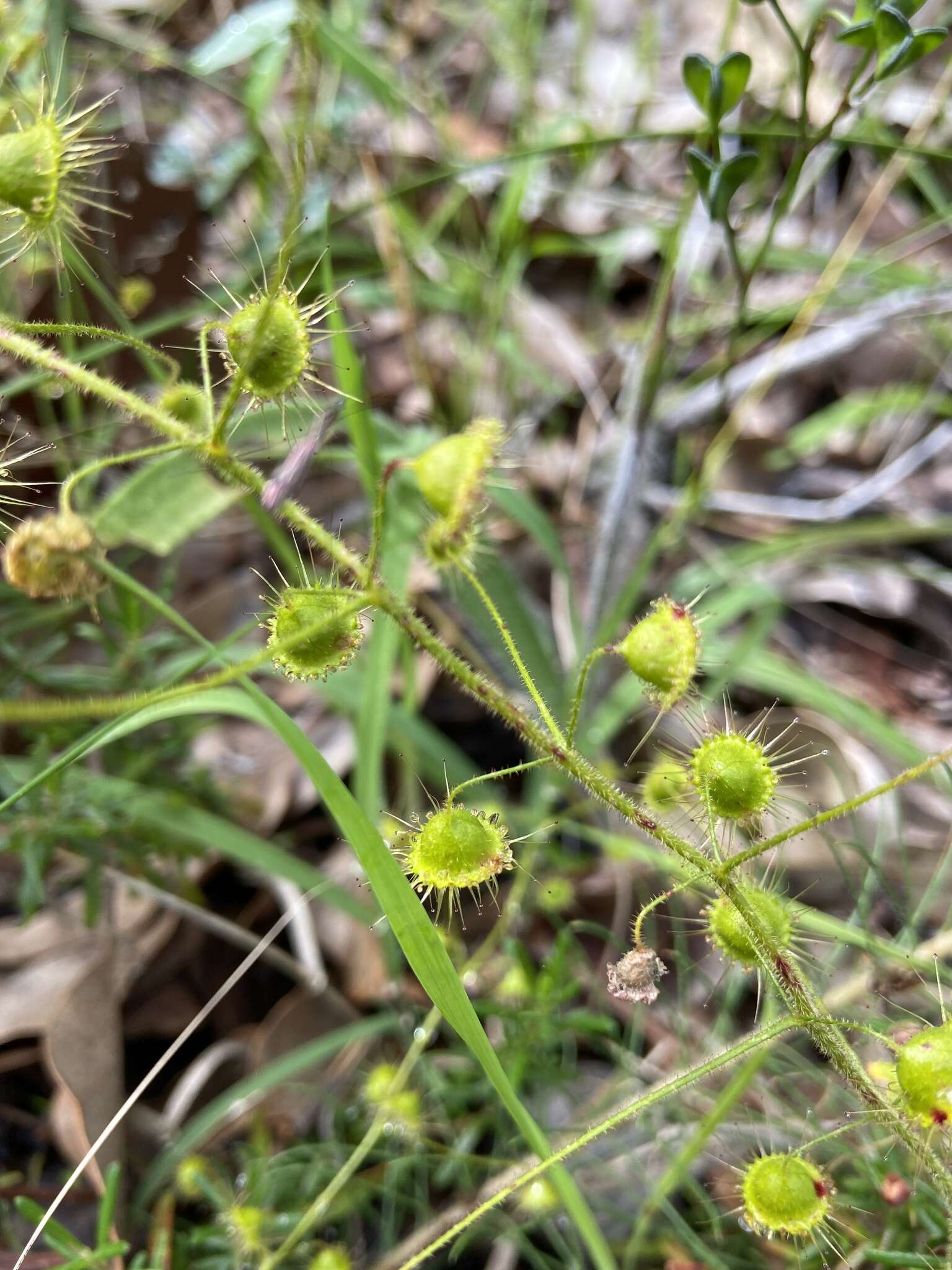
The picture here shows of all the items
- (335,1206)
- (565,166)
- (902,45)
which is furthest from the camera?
(565,166)

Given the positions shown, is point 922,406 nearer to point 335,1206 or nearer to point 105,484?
point 105,484

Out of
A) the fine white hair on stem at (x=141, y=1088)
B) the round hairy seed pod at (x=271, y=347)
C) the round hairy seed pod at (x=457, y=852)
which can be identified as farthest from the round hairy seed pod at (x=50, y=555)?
the fine white hair on stem at (x=141, y=1088)

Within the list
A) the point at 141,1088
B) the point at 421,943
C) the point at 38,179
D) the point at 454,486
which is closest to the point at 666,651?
the point at 454,486

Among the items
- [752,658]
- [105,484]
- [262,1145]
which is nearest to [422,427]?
[105,484]

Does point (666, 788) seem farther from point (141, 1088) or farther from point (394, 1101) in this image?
point (141, 1088)

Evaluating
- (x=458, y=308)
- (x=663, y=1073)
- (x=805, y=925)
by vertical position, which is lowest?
(x=663, y=1073)
